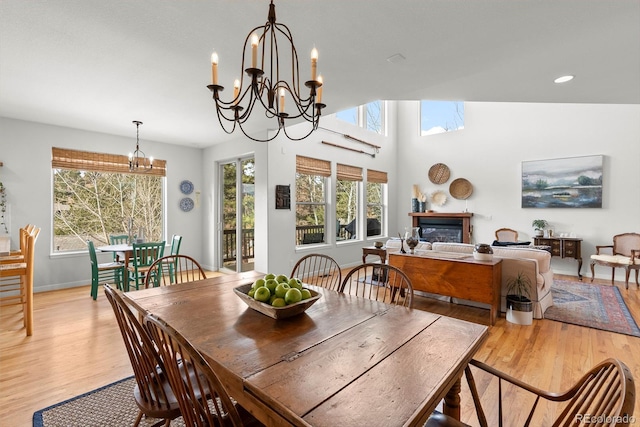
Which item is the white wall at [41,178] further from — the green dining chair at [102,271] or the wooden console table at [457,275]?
the wooden console table at [457,275]

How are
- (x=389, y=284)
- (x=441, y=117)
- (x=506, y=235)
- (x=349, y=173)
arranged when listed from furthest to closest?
(x=441, y=117)
(x=349, y=173)
(x=506, y=235)
(x=389, y=284)

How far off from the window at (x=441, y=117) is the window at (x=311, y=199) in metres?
3.28

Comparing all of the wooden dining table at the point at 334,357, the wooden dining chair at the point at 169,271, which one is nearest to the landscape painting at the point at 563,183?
the wooden dining table at the point at 334,357

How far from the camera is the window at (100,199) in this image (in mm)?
4652

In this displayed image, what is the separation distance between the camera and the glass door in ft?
17.9

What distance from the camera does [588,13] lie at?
1.86 m

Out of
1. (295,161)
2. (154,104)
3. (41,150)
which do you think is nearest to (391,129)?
(295,161)

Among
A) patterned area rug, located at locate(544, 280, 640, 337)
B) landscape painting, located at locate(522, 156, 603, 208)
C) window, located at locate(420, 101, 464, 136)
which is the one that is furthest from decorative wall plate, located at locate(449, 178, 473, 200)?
patterned area rug, located at locate(544, 280, 640, 337)

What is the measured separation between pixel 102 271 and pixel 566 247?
7.45 meters

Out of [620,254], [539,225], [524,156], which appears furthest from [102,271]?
[620,254]

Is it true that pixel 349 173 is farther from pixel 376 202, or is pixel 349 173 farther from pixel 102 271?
pixel 102 271

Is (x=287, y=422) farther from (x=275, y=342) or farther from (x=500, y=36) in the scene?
(x=500, y=36)

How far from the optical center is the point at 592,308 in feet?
12.0

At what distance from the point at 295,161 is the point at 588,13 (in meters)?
3.99
